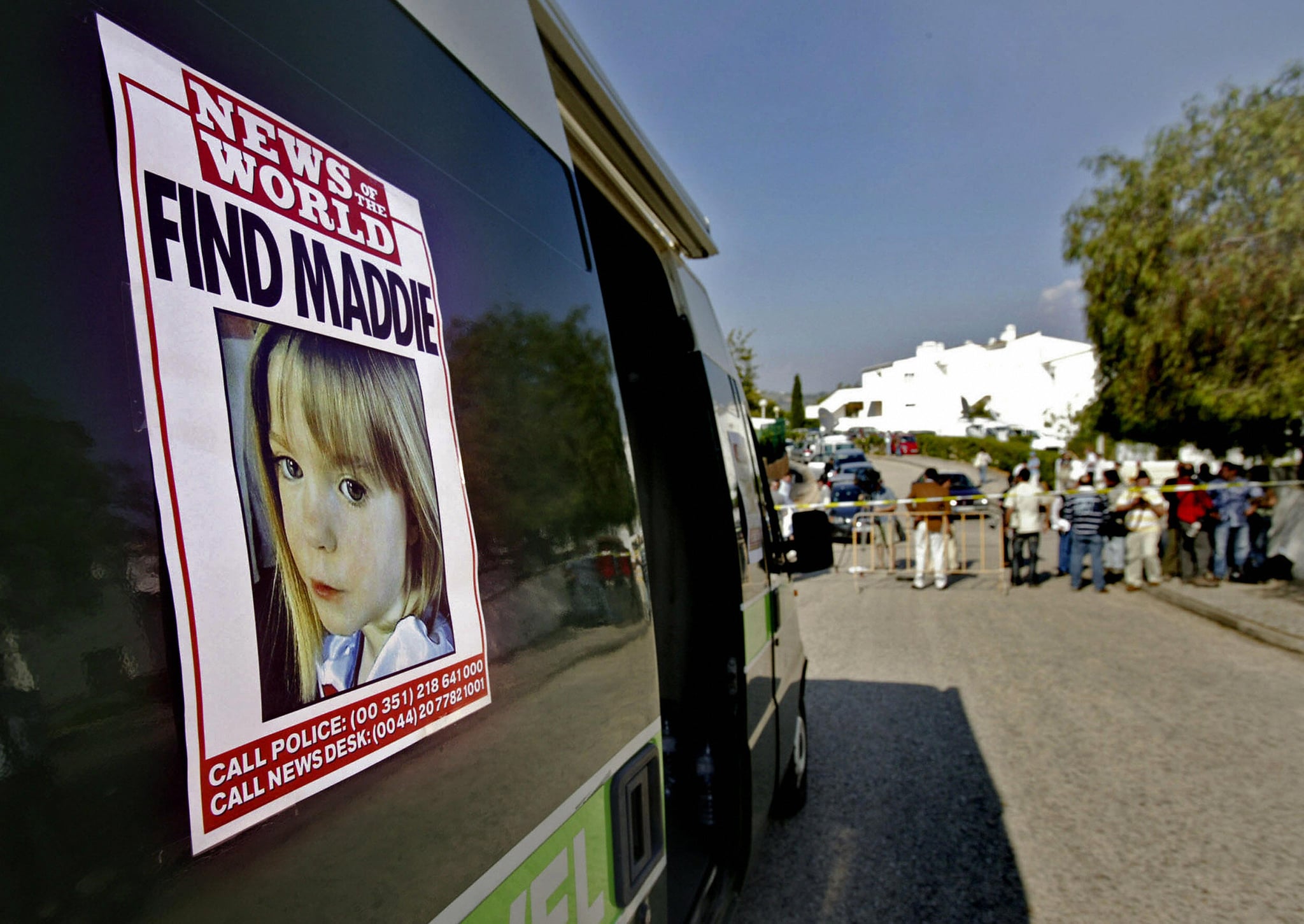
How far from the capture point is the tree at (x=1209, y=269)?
30.2 ft

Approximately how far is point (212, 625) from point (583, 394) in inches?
37.3

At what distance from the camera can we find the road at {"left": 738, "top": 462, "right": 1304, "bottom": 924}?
11.5ft

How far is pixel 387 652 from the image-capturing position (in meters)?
0.99

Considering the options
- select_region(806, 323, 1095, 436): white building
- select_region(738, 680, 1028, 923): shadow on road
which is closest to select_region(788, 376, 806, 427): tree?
select_region(806, 323, 1095, 436): white building

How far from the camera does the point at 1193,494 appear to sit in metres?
10.7

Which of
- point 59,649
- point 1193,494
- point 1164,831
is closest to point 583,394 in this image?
point 59,649

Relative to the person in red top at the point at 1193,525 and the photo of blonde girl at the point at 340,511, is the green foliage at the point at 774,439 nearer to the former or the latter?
the person in red top at the point at 1193,525

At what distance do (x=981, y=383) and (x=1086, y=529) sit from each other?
181ft

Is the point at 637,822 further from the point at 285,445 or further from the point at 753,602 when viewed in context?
the point at 753,602

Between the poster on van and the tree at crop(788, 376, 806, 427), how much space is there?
91.0 metres

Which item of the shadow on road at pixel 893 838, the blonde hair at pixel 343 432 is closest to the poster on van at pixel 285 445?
the blonde hair at pixel 343 432

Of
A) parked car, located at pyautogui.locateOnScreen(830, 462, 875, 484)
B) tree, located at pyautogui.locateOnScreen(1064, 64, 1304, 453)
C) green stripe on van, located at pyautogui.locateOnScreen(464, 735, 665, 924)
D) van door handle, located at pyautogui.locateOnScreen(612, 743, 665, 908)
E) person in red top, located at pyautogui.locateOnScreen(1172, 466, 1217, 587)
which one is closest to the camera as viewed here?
green stripe on van, located at pyautogui.locateOnScreen(464, 735, 665, 924)

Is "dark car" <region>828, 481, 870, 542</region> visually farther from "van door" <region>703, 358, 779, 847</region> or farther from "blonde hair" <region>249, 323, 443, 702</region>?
"blonde hair" <region>249, 323, 443, 702</region>

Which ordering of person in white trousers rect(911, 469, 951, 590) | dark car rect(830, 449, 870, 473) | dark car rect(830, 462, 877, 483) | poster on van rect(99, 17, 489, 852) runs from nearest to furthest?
poster on van rect(99, 17, 489, 852)
person in white trousers rect(911, 469, 951, 590)
dark car rect(830, 462, 877, 483)
dark car rect(830, 449, 870, 473)
